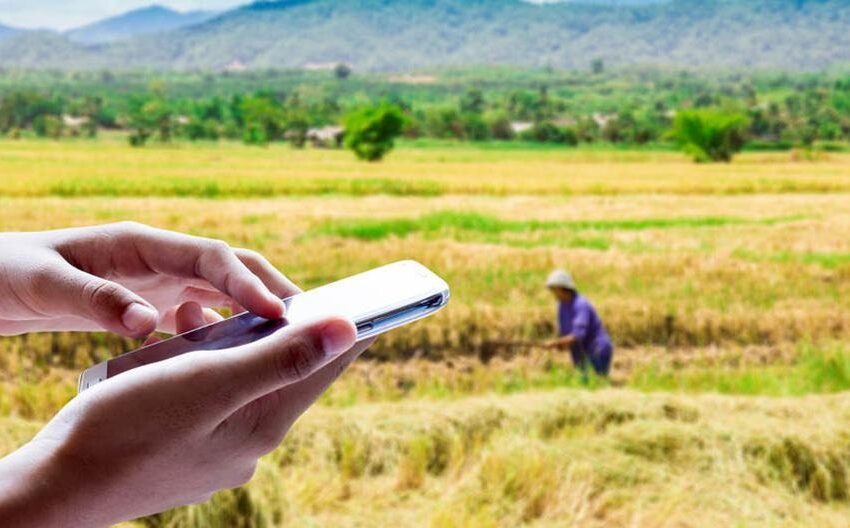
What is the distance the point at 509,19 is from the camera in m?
29.4

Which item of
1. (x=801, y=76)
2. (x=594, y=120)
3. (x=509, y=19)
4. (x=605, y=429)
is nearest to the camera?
(x=605, y=429)

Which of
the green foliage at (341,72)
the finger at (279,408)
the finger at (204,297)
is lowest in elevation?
the green foliage at (341,72)

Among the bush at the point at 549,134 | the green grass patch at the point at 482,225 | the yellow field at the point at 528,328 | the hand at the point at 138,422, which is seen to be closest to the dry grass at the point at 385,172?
the yellow field at the point at 528,328

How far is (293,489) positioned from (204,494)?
1317mm

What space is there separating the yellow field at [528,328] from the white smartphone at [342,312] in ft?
3.51

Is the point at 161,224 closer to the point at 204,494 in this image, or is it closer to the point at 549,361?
the point at 549,361

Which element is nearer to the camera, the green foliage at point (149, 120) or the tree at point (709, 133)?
the green foliage at point (149, 120)

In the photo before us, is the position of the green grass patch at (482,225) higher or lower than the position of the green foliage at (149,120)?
lower

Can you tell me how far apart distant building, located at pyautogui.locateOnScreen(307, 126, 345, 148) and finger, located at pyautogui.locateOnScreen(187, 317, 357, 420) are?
6.34 m

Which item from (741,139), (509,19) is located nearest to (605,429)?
(741,139)

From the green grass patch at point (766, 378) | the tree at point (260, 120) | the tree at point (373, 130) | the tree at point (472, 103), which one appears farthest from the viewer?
the tree at point (472, 103)

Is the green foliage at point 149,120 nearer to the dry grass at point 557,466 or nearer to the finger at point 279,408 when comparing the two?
the dry grass at point 557,466

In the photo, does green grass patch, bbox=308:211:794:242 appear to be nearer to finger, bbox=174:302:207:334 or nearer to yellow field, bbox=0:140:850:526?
yellow field, bbox=0:140:850:526

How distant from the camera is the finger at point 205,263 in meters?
0.68
